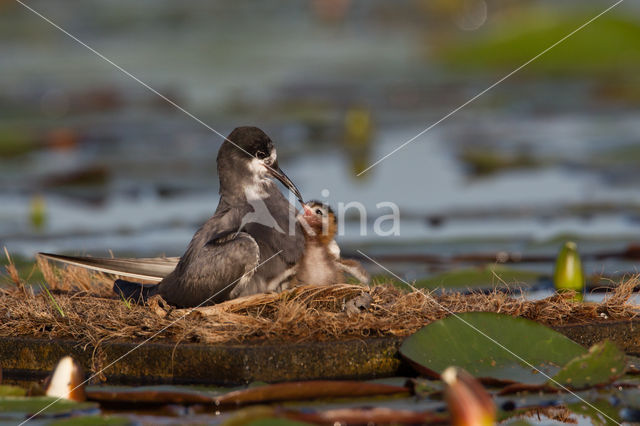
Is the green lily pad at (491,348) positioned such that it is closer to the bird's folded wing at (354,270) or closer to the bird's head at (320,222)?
the bird's folded wing at (354,270)

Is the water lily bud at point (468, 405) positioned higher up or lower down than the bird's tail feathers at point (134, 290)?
lower down

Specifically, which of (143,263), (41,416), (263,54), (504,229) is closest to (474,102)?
(263,54)

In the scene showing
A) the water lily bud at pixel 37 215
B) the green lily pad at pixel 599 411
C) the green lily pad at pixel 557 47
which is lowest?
the green lily pad at pixel 599 411

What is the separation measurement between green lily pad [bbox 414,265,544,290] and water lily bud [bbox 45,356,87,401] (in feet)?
11.7

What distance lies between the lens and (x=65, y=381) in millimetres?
5828

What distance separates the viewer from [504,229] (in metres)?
12.2

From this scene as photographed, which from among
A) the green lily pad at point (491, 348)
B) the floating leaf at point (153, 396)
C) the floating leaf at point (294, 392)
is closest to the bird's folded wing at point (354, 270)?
the green lily pad at point (491, 348)

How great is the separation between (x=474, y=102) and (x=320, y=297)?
61.7ft

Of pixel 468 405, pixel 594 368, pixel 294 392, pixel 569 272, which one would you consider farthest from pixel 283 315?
pixel 569 272

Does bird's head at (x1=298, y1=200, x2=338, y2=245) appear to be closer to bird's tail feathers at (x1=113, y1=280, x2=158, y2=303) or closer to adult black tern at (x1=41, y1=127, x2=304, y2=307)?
adult black tern at (x1=41, y1=127, x2=304, y2=307)

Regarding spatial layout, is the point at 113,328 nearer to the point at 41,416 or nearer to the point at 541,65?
the point at 41,416

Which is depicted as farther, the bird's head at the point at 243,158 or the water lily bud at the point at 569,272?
the water lily bud at the point at 569,272

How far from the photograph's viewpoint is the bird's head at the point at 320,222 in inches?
292

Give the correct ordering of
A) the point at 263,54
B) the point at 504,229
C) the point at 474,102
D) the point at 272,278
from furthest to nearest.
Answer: the point at 263,54, the point at 474,102, the point at 504,229, the point at 272,278
